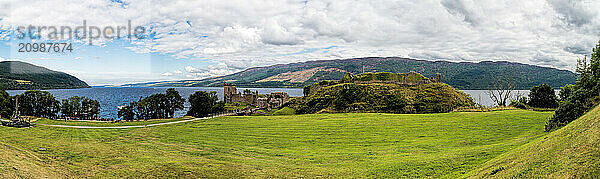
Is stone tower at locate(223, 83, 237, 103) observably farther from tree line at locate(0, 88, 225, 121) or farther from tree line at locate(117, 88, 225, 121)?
tree line at locate(117, 88, 225, 121)

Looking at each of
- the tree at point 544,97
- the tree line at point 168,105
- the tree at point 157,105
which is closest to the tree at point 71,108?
the tree line at point 168,105

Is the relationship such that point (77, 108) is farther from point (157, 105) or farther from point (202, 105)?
point (202, 105)

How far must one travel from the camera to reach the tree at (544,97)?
147 feet

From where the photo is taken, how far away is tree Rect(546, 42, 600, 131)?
20.1 m

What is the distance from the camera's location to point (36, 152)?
56.6 ft

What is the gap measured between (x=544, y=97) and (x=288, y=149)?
147 feet

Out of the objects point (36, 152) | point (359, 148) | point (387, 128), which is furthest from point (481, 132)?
point (36, 152)

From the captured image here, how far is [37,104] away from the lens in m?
61.6

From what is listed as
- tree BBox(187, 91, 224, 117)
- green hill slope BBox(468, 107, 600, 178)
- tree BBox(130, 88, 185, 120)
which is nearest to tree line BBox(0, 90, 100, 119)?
tree BBox(130, 88, 185, 120)

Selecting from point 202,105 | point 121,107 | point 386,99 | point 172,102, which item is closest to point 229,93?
point 172,102

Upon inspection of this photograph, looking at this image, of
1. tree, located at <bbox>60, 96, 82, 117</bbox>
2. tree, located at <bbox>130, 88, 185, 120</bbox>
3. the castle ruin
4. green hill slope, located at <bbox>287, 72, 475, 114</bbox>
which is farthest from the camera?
the castle ruin

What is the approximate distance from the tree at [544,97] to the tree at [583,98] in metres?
25.4

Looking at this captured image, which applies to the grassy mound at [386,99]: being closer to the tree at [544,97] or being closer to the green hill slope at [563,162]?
the tree at [544,97]

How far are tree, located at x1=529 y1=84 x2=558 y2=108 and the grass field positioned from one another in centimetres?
A: 2069
